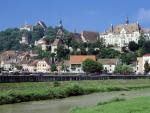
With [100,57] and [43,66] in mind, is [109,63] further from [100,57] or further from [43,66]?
[43,66]

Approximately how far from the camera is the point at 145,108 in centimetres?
3184

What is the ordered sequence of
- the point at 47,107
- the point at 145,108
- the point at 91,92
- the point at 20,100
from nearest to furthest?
1. the point at 145,108
2. the point at 47,107
3. the point at 20,100
4. the point at 91,92

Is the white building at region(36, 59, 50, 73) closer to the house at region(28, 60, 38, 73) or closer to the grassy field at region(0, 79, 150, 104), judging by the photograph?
the house at region(28, 60, 38, 73)

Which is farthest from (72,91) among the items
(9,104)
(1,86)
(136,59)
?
(136,59)

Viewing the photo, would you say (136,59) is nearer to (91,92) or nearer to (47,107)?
(91,92)

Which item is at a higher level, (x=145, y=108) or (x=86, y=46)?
(x=86, y=46)

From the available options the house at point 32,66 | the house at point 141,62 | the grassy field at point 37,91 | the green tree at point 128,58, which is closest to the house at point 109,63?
the green tree at point 128,58

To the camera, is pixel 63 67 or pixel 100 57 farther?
pixel 100 57

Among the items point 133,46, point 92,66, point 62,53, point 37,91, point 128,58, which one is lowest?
point 37,91

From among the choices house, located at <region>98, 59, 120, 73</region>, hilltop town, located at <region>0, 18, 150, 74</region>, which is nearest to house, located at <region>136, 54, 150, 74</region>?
hilltop town, located at <region>0, 18, 150, 74</region>

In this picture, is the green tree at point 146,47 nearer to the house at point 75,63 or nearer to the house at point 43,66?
the house at point 75,63

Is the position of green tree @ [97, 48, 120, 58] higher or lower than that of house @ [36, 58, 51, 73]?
higher

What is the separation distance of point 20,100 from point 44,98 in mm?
3905

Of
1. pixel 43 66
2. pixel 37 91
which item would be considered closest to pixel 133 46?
pixel 43 66
